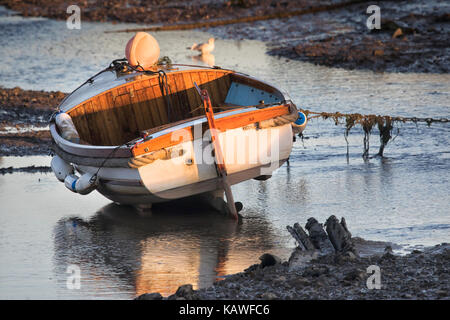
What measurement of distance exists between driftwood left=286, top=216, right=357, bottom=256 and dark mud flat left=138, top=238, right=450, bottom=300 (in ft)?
1.16

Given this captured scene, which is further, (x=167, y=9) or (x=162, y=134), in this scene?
(x=167, y=9)

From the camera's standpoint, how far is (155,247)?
10922mm

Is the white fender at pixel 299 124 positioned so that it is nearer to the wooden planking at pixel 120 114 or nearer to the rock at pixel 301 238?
the wooden planking at pixel 120 114

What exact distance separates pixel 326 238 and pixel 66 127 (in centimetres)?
488

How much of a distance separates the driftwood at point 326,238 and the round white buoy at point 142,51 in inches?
204

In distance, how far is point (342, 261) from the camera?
9047mm

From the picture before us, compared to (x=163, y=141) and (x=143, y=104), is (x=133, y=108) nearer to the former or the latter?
(x=143, y=104)

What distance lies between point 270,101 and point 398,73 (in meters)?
9.80

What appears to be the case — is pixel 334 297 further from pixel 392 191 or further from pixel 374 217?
Result: pixel 392 191

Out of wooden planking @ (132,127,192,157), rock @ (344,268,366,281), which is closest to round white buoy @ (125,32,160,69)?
wooden planking @ (132,127,192,157)

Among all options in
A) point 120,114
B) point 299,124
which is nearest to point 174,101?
point 120,114

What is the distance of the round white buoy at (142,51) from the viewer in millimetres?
13961

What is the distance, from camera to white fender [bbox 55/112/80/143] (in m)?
12.7

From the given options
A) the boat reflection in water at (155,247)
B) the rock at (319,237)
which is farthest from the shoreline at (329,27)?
the rock at (319,237)
